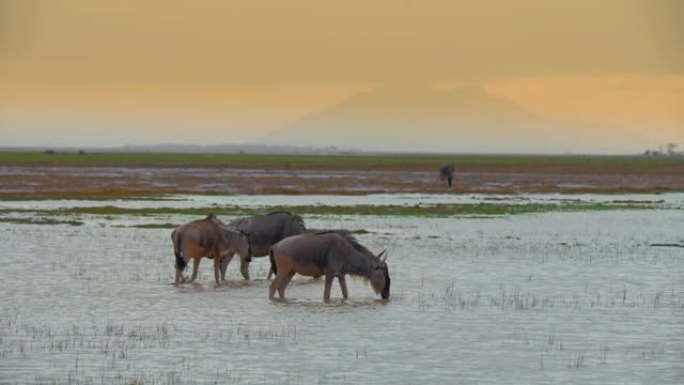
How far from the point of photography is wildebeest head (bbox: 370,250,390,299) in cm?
2103

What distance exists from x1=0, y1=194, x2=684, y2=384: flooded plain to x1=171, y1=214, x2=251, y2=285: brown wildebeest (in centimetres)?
51

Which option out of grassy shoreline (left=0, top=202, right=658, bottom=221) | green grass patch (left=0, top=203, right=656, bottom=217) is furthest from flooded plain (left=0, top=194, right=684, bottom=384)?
green grass patch (left=0, top=203, right=656, bottom=217)

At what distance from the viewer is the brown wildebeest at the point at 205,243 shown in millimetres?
23078

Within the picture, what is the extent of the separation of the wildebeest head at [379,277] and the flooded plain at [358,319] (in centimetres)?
22

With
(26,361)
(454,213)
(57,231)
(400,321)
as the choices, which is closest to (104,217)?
(57,231)

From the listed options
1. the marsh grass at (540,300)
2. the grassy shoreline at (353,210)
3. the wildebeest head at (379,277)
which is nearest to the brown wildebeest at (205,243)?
the wildebeest head at (379,277)

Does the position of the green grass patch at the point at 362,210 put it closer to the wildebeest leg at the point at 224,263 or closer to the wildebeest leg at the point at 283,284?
the wildebeest leg at the point at 224,263

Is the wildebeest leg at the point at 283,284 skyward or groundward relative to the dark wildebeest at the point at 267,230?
groundward

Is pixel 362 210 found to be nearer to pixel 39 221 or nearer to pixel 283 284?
pixel 39 221

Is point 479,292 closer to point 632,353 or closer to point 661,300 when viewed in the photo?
point 661,300

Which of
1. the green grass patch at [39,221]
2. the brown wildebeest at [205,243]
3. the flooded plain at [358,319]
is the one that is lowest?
the green grass patch at [39,221]

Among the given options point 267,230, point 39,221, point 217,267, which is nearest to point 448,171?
point 39,221

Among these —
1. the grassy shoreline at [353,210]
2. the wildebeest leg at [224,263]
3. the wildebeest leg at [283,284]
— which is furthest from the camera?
the grassy shoreline at [353,210]

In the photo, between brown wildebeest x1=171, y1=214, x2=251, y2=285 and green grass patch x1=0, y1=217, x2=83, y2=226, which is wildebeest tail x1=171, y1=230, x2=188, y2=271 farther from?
green grass patch x1=0, y1=217, x2=83, y2=226
